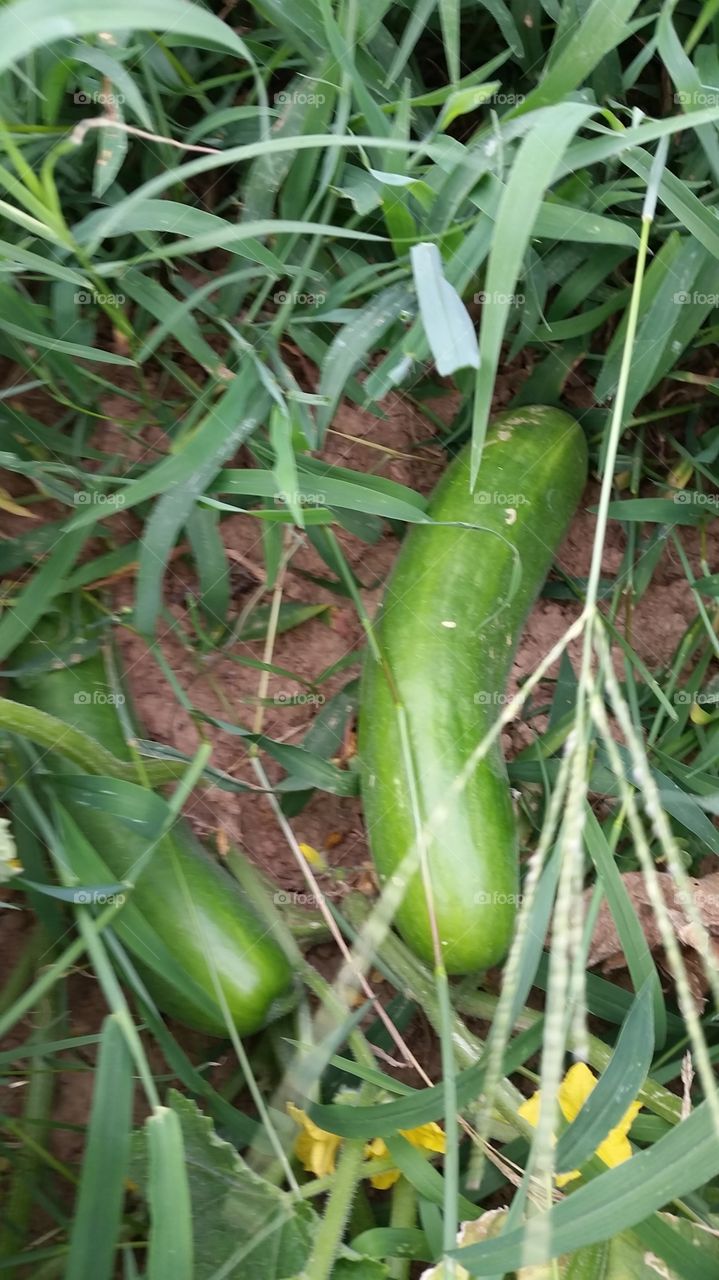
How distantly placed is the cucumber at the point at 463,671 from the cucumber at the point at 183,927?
196mm

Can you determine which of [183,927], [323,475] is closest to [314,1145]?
[183,927]

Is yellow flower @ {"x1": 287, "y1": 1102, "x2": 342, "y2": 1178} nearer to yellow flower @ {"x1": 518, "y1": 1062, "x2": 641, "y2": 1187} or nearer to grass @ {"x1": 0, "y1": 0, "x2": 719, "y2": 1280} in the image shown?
grass @ {"x1": 0, "y1": 0, "x2": 719, "y2": 1280}

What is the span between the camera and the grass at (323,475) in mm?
1025

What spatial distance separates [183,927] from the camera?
1.19 metres

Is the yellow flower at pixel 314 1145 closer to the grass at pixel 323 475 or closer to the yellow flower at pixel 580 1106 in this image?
the grass at pixel 323 475

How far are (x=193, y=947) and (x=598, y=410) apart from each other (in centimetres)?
100

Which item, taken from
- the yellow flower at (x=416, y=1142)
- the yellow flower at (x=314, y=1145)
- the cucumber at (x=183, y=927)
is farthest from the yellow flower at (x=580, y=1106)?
the cucumber at (x=183, y=927)

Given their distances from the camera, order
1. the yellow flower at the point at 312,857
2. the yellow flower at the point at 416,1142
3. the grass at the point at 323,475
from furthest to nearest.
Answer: the yellow flower at the point at 312,857 < the yellow flower at the point at 416,1142 < the grass at the point at 323,475

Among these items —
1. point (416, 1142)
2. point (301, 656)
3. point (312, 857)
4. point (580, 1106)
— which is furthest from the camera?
point (301, 656)

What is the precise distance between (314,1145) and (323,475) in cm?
84

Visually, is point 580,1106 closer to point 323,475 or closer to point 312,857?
point 312,857

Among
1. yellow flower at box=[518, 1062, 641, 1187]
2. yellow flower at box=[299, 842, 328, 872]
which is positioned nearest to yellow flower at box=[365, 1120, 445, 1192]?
yellow flower at box=[518, 1062, 641, 1187]

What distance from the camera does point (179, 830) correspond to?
1287 mm

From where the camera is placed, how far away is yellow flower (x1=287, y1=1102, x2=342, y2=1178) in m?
1.15
